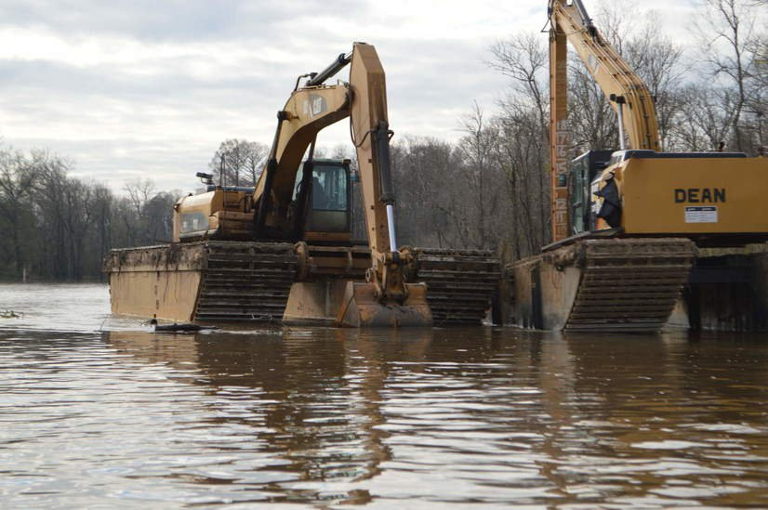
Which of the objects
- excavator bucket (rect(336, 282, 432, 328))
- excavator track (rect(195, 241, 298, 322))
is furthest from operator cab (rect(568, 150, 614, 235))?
excavator track (rect(195, 241, 298, 322))

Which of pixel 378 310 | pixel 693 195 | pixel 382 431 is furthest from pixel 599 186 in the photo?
pixel 382 431

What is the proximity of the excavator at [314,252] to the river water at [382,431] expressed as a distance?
607 centimetres

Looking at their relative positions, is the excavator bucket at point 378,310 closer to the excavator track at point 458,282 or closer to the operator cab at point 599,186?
the excavator track at point 458,282

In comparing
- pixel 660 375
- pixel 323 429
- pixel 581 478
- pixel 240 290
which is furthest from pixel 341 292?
pixel 581 478

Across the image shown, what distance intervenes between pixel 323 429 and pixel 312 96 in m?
15.0

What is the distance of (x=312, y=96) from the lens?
20594 mm

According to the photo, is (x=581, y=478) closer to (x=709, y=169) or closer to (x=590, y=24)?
(x=709, y=169)

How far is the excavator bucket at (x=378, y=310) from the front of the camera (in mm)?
17453

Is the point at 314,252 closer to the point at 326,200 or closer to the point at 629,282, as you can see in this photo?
the point at 326,200

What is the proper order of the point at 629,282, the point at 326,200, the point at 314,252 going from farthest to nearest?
1. the point at 326,200
2. the point at 314,252
3. the point at 629,282

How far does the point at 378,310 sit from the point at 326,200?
20.3 feet

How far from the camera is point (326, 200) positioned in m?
23.2

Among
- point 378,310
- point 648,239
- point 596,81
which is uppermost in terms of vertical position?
point 596,81

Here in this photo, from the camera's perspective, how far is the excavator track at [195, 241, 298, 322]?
1944 cm
